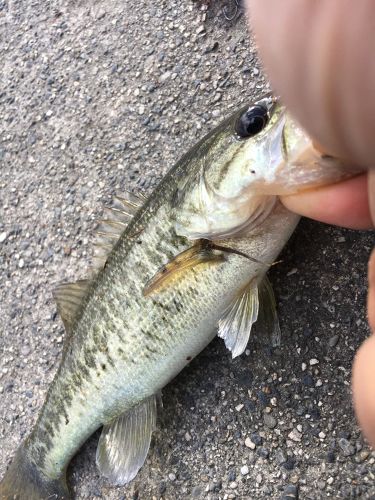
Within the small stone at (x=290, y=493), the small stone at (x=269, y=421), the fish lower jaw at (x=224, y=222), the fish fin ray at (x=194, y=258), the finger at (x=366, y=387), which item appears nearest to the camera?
the finger at (x=366, y=387)

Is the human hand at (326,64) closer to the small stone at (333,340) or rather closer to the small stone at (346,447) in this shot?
the small stone at (333,340)

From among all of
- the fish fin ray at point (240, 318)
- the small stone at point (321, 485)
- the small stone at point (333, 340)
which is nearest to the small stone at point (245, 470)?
the small stone at point (321, 485)

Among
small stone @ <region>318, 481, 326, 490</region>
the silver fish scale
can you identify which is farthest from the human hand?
small stone @ <region>318, 481, 326, 490</region>

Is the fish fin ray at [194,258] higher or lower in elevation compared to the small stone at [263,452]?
higher

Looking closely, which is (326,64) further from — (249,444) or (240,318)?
(249,444)

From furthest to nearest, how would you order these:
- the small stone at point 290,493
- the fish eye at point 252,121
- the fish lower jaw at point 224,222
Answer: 1. the small stone at point 290,493
2. the fish lower jaw at point 224,222
3. the fish eye at point 252,121

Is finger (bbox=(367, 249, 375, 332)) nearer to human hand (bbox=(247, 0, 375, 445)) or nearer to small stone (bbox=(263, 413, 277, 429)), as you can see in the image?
human hand (bbox=(247, 0, 375, 445))

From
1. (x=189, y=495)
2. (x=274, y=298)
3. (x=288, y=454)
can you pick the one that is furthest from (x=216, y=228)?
(x=189, y=495)
